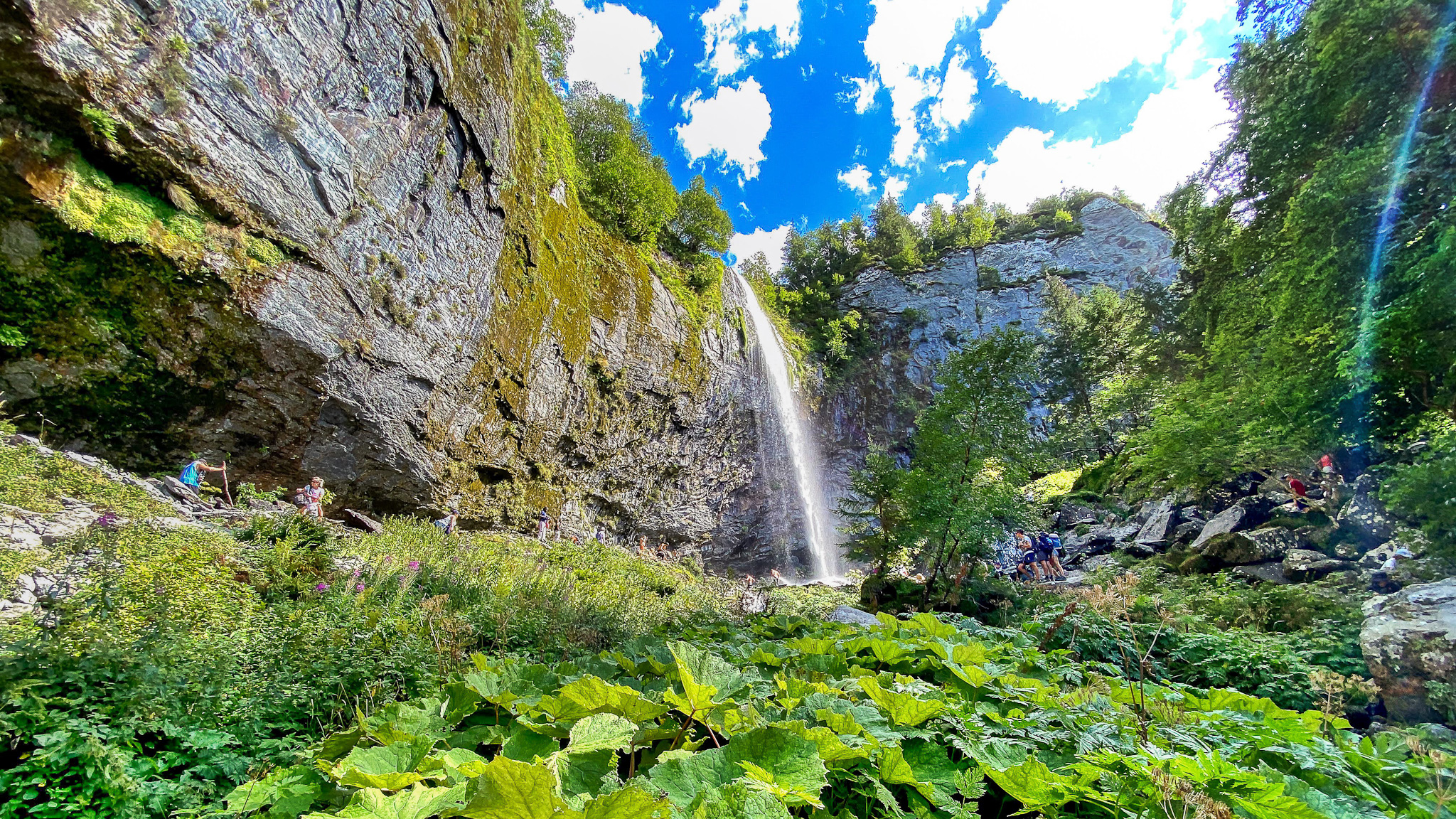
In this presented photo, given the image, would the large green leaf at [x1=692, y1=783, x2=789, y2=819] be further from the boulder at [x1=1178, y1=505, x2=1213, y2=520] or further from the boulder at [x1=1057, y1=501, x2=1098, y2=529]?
the boulder at [x1=1057, y1=501, x2=1098, y2=529]

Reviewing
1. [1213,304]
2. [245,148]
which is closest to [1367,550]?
[1213,304]

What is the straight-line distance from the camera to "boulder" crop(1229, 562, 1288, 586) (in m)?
7.00

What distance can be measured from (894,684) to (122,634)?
396cm

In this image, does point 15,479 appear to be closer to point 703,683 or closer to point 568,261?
point 703,683

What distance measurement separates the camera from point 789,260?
36.6 metres

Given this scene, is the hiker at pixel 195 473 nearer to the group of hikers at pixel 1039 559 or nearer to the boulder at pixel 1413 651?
the boulder at pixel 1413 651

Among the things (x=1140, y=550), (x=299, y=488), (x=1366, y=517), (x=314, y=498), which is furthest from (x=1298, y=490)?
(x=299, y=488)

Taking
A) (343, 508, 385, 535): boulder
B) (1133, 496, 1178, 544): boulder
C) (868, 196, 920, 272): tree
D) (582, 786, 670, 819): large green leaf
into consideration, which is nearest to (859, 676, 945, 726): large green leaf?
(582, 786, 670, 819): large green leaf

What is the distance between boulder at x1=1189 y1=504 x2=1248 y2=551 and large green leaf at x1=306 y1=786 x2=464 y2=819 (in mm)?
12424

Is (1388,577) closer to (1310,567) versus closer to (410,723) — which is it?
(1310,567)

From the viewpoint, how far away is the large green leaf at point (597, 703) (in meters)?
0.91

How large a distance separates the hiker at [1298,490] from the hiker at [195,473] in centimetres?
1740

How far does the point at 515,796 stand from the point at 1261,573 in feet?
34.7

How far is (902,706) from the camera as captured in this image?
109 cm
